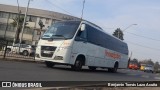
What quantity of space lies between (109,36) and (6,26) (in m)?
73.6

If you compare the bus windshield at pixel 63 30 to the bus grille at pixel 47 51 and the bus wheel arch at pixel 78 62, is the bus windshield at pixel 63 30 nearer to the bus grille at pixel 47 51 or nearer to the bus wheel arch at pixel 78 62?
the bus grille at pixel 47 51

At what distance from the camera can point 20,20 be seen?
89312 millimetres

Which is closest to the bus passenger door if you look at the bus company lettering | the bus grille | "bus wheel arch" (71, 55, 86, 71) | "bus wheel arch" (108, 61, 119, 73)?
"bus wheel arch" (71, 55, 86, 71)

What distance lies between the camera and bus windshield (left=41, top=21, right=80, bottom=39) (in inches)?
835

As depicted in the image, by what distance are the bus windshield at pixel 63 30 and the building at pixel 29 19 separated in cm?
7317

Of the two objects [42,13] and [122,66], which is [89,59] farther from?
[42,13]

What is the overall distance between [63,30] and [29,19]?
76211mm

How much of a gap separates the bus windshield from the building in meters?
73.2

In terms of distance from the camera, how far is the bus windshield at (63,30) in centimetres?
2120

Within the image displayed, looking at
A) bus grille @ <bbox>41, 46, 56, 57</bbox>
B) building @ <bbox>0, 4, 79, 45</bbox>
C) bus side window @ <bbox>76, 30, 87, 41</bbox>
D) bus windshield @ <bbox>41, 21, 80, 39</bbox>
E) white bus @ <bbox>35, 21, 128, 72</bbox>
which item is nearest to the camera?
white bus @ <bbox>35, 21, 128, 72</bbox>

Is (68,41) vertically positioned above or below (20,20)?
below

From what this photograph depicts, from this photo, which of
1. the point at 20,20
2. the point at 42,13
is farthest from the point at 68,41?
the point at 42,13

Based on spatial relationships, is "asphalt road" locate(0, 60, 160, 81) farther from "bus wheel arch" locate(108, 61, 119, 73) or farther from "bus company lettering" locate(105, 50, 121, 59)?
"bus wheel arch" locate(108, 61, 119, 73)

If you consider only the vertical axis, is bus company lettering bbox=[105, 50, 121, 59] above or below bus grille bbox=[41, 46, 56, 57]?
above
